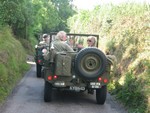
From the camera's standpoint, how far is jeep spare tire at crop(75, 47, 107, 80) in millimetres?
9641

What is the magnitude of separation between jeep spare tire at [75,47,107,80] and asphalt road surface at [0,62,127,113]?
0.87 m

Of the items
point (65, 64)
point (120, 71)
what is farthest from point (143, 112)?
point (120, 71)

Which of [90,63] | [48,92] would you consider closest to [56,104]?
[48,92]

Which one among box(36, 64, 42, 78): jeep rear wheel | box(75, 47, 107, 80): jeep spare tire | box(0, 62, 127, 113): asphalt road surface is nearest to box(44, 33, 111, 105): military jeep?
box(75, 47, 107, 80): jeep spare tire

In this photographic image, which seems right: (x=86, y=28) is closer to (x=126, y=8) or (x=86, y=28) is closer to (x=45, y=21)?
(x=126, y=8)

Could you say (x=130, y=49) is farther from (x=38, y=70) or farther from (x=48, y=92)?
(x=48, y=92)

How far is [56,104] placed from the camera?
9.88 metres

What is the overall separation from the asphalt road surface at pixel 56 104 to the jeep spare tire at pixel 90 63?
867 mm

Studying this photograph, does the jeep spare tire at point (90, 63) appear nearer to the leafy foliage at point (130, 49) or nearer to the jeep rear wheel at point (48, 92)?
the jeep rear wheel at point (48, 92)

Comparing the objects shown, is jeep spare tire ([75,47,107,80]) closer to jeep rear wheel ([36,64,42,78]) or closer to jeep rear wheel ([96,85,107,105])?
jeep rear wheel ([96,85,107,105])

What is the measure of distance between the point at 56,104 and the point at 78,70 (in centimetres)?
110

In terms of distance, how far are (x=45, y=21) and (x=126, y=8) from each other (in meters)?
33.8

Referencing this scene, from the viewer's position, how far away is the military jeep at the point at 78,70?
9.60 meters

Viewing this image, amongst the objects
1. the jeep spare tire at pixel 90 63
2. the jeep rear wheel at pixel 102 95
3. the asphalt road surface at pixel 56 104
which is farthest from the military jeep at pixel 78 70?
the asphalt road surface at pixel 56 104
